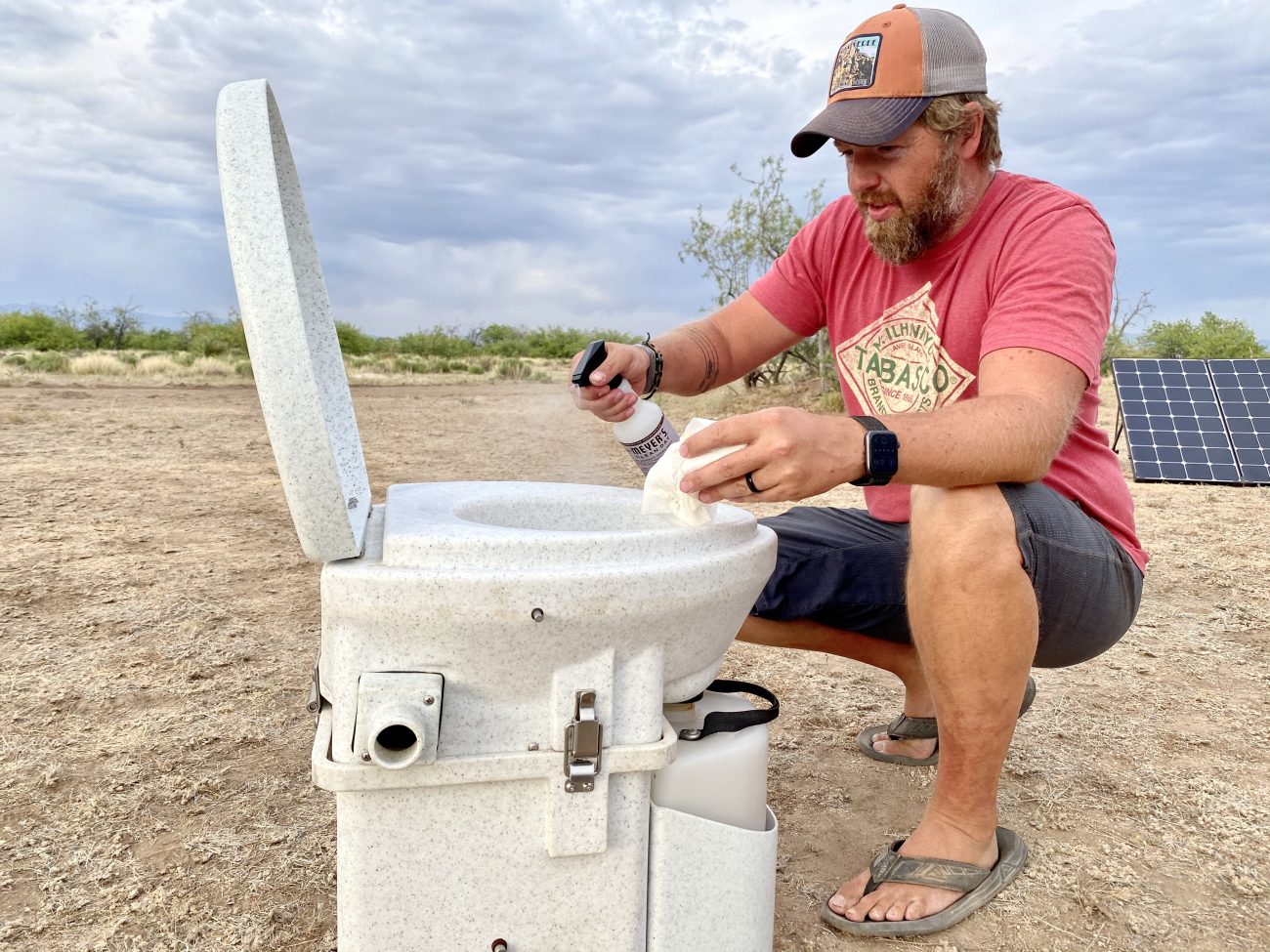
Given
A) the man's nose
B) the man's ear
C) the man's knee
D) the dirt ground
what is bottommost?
the dirt ground

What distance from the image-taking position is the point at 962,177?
181 centimetres

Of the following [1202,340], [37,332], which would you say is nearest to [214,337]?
[37,332]

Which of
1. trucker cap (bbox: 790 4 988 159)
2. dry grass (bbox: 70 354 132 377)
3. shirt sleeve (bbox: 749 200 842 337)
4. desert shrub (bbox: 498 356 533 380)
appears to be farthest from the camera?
desert shrub (bbox: 498 356 533 380)

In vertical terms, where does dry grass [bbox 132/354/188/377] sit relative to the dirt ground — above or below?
above

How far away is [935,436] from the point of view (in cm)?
139

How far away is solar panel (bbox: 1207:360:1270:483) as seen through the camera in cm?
641

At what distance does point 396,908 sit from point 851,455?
79cm

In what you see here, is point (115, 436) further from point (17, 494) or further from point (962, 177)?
point (962, 177)

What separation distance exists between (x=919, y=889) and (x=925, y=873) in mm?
27

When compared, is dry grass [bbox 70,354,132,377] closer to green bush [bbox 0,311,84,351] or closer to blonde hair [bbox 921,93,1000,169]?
green bush [bbox 0,311,84,351]

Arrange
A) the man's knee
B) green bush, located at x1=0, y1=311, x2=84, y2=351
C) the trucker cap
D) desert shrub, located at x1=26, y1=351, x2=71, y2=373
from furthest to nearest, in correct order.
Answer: green bush, located at x1=0, y1=311, x2=84, y2=351, desert shrub, located at x1=26, y1=351, x2=71, y2=373, the trucker cap, the man's knee

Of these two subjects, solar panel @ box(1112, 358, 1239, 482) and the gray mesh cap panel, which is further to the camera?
solar panel @ box(1112, 358, 1239, 482)

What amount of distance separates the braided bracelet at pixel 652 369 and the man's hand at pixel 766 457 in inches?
27.7

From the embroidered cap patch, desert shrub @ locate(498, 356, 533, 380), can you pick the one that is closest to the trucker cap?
the embroidered cap patch
